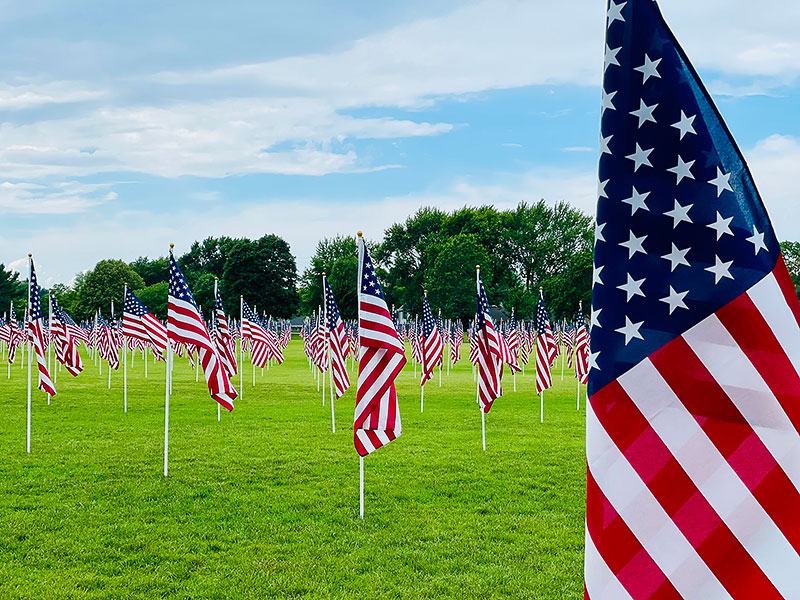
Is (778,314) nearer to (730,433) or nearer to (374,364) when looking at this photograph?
(730,433)

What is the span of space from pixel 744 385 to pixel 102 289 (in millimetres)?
116346

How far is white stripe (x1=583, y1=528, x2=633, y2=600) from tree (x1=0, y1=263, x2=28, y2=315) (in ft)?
364

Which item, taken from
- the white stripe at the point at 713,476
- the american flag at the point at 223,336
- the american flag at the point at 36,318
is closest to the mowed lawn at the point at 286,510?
the american flag at the point at 36,318

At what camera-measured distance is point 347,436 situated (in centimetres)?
2034

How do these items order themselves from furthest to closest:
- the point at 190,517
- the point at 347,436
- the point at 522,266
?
the point at 522,266, the point at 347,436, the point at 190,517

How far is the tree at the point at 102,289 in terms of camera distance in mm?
107875

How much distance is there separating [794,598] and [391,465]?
13.9m

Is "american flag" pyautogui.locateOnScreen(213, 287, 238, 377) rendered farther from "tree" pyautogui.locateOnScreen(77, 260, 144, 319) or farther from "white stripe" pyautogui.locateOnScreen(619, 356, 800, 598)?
"tree" pyautogui.locateOnScreen(77, 260, 144, 319)

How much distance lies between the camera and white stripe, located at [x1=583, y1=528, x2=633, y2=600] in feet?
9.15

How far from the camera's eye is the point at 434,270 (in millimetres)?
84875

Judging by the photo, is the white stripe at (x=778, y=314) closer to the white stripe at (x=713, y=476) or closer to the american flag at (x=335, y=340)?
the white stripe at (x=713, y=476)

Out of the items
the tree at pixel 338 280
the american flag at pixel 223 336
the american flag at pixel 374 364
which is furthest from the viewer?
the tree at pixel 338 280

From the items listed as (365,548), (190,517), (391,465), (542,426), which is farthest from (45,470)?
(542,426)

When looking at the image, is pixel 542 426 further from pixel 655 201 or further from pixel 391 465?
pixel 655 201
